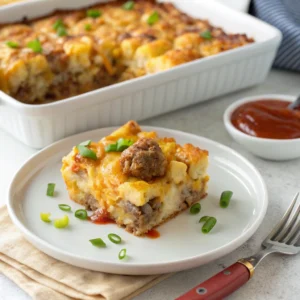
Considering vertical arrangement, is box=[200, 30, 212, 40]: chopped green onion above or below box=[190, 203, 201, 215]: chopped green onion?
above

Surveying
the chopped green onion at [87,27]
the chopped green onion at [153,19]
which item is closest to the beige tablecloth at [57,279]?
the chopped green onion at [87,27]

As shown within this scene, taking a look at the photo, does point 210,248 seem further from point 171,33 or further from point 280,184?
point 171,33

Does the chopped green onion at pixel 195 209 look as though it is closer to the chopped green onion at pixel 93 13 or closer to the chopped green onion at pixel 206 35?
the chopped green onion at pixel 206 35

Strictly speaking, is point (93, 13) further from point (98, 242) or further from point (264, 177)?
point (98, 242)

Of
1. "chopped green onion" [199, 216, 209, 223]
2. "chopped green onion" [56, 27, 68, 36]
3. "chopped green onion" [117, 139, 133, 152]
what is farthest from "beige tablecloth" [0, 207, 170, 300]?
"chopped green onion" [56, 27, 68, 36]

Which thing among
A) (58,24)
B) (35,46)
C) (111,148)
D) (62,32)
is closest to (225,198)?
(111,148)

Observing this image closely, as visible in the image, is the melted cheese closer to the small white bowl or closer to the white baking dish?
the white baking dish

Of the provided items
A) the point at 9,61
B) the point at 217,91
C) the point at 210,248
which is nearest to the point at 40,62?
the point at 9,61
